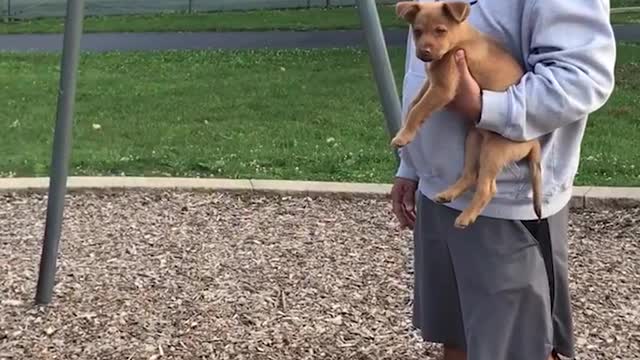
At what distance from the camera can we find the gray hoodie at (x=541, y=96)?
1.76 metres

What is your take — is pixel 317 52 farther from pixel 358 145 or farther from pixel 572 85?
pixel 572 85

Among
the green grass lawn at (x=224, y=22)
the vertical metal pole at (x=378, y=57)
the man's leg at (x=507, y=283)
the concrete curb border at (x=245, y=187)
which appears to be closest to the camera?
the man's leg at (x=507, y=283)

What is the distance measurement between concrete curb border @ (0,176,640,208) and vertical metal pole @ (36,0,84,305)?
67.1 inches

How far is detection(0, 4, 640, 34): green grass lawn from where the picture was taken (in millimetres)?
17875

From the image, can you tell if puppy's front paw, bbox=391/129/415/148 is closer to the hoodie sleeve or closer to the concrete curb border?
the hoodie sleeve

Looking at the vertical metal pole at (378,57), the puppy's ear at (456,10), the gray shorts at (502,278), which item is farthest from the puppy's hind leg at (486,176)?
the vertical metal pole at (378,57)

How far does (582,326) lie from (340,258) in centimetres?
115

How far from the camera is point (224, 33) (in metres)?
17.0

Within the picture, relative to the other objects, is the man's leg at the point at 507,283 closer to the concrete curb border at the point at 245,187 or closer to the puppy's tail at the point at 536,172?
the puppy's tail at the point at 536,172

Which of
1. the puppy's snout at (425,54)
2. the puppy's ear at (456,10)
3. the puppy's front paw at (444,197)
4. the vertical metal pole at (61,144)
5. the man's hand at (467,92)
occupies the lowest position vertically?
the vertical metal pole at (61,144)

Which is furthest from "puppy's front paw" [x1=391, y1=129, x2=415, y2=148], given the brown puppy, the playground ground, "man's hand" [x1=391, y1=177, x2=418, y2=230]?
the playground ground

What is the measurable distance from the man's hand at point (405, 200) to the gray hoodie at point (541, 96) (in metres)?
0.35

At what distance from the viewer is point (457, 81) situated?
1776mm

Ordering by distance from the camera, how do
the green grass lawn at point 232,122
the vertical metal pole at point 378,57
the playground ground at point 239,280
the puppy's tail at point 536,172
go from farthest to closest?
the green grass lawn at point 232,122 < the vertical metal pole at point 378,57 < the playground ground at point 239,280 < the puppy's tail at point 536,172
